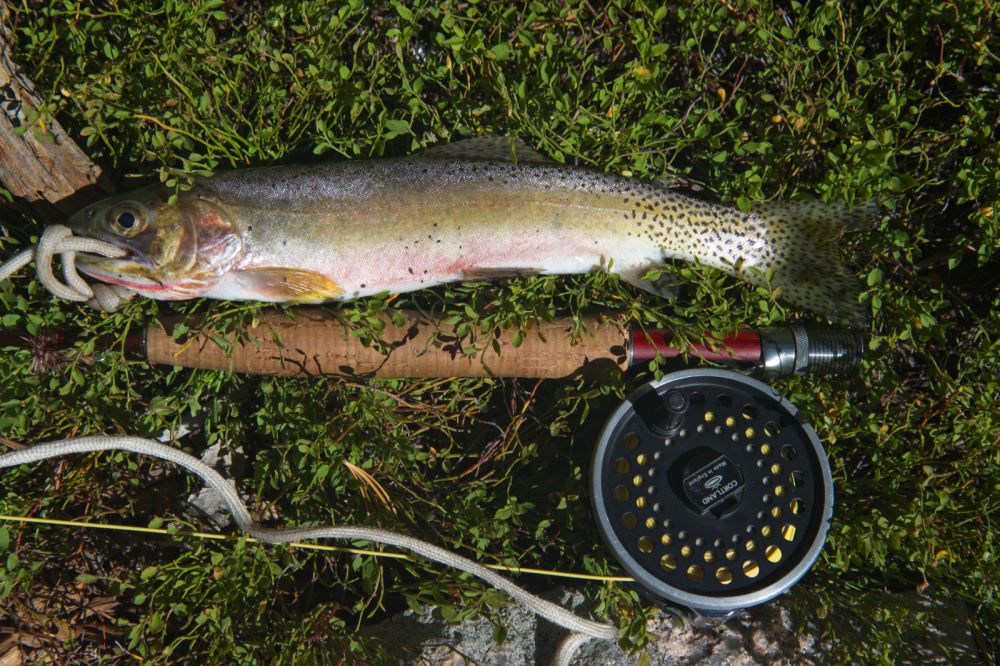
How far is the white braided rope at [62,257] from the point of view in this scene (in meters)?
2.35

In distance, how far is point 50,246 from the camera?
2.35 m

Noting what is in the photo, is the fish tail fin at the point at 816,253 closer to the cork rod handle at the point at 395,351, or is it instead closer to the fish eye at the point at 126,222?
the cork rod handle at the point at 395,351

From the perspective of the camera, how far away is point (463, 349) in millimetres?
2564

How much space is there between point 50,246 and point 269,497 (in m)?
1.32

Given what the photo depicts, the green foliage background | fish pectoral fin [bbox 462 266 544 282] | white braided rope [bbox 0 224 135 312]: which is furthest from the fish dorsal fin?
white braided rope [bbox 0 224 135 312]

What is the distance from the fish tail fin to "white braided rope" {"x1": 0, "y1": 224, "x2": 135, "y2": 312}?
2528 mm

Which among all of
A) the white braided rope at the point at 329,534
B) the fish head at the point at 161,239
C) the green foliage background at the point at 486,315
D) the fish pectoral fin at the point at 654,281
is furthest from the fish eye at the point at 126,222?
the fish pectoral fin at the point at 654,281

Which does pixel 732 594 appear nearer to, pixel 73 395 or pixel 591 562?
pixel 591 562

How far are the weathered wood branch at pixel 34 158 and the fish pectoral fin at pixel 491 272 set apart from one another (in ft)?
4.94

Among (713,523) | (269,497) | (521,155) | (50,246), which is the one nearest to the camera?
(50,246)

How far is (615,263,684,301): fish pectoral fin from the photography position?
8.92 feet

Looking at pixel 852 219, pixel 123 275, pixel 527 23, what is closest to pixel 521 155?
pixel 527 23

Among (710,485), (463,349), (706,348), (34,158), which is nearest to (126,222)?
(34,158)

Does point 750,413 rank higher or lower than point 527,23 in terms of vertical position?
lower
